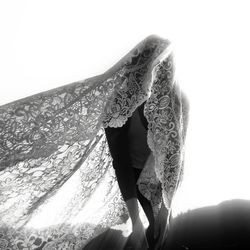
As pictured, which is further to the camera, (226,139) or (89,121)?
(226,139)

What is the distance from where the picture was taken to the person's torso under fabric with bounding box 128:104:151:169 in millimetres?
1480

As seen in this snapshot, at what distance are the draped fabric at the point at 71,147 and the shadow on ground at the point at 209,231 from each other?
0.31 feet

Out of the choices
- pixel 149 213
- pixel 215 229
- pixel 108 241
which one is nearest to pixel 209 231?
→ pixel 215 229

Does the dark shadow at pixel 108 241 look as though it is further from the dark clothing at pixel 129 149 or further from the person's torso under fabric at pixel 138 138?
the person's torso under fabric at pixel 138 138

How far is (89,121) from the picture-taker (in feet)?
4.83

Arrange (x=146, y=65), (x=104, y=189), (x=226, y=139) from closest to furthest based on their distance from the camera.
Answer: (x=146, y=65), (x=104, y=189), (x=226, y=139)

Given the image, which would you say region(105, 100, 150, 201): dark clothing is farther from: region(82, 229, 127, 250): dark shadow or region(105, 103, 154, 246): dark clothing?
region(82, 229, 127, 250): dark shadow

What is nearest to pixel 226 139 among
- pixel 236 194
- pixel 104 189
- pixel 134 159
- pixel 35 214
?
pixel 236 194

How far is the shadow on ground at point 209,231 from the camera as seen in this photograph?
4.25ft

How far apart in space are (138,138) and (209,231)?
47 centimetres

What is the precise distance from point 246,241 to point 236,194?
0.52m

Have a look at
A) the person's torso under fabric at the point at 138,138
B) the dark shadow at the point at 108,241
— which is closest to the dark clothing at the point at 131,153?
the person's torso under fabric at the point at 138,138

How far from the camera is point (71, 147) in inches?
57.8

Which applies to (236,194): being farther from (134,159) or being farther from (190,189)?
(134,159)
